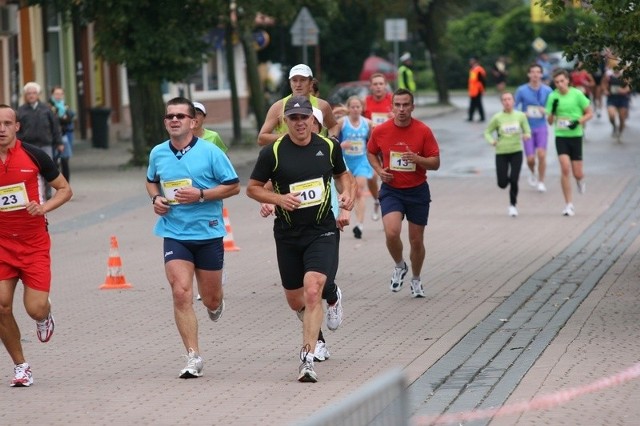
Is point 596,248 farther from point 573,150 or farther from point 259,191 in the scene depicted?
point 259,191

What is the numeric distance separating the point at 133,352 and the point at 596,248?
23.4ft

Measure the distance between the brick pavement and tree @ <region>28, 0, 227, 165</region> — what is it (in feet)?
28.6

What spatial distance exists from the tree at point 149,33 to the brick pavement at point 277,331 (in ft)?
28.6

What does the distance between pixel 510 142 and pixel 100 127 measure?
64.1 feet

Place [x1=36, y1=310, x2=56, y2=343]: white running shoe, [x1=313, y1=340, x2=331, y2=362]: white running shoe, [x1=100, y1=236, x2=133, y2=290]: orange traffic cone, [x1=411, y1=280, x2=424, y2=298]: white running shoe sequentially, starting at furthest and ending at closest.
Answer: [x1=100, y1=236, x2=133, y2=290]: orange traffic cone
[x1=411, y1=280, x2=424, y2=298]: white running shoe
[x1=313, y1=340, x2=331, y2=362]: white running shoe
[x1=36, y1=310, x2=56, y2=343]: white running shoe

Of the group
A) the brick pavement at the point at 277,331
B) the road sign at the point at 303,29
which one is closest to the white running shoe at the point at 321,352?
the brick pavement at the point at 277,331

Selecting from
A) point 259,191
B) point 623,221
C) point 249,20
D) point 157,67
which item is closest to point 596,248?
point 623,221

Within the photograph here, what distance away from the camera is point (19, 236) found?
9680 mm

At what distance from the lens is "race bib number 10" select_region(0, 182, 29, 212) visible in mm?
9586

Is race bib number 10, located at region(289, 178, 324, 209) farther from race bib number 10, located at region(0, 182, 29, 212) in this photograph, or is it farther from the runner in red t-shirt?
the runner in red t-shirt

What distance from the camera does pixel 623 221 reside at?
64.0 feet

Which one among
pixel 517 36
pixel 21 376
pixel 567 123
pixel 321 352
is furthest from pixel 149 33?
pixel 517 36

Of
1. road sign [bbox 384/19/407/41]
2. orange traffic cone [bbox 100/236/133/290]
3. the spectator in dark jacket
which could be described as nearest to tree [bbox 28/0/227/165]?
the spectator in dark jacket

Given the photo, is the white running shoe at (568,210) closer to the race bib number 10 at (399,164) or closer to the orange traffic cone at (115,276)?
the orange traffic cone at (115,276)
